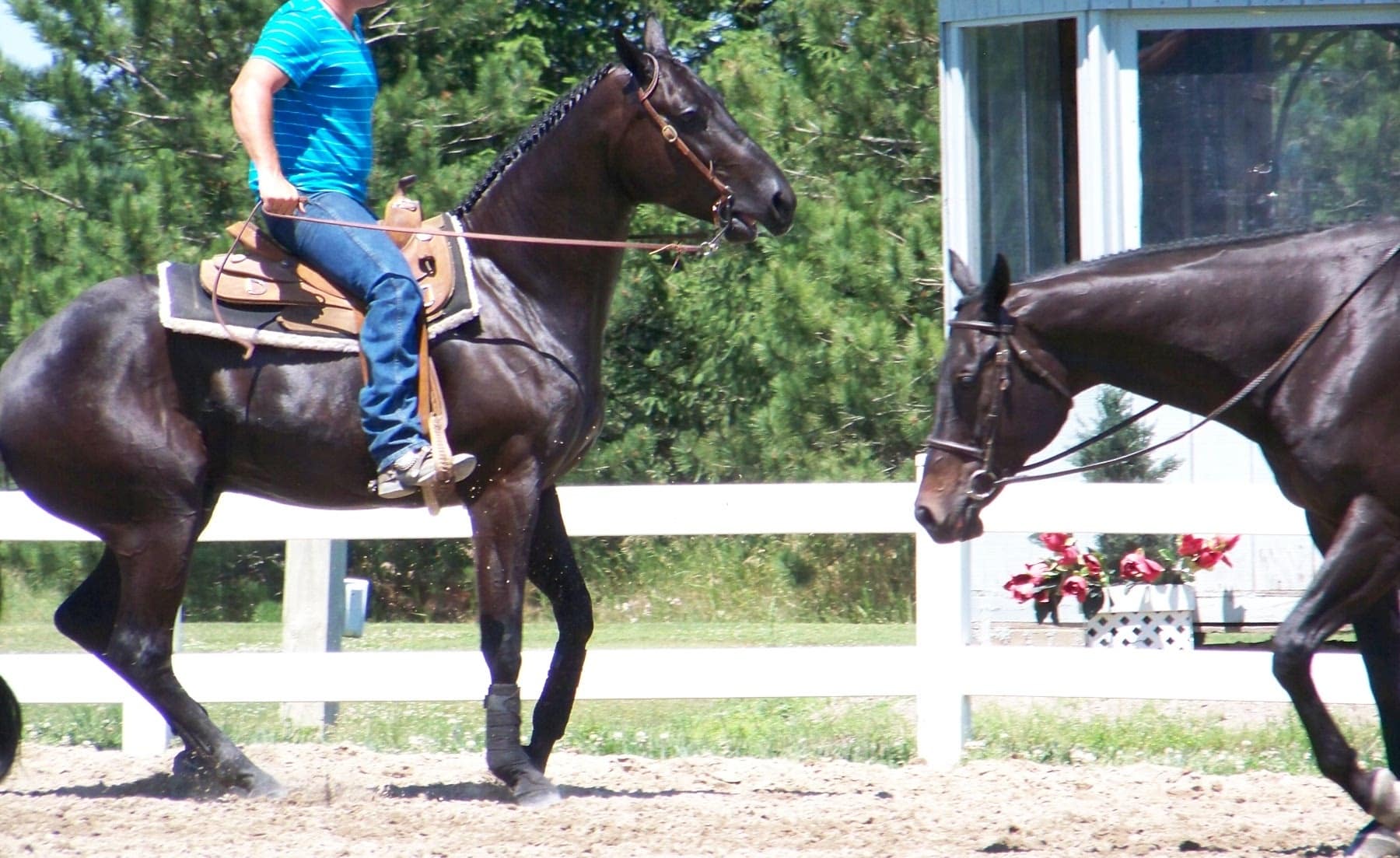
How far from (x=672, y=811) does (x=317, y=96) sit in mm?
2609

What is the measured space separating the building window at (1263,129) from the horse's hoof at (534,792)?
5.45 m

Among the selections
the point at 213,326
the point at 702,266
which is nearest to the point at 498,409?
the point at 213,326

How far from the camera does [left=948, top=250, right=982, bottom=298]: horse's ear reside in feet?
16.7

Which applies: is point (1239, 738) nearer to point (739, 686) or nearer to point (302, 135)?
point (739, 686)

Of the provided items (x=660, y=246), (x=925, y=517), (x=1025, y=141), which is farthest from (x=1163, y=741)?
(x=1025, y=141)

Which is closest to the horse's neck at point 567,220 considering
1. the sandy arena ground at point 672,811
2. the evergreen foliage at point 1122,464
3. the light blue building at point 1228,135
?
the sandy arena ground at point 672,811

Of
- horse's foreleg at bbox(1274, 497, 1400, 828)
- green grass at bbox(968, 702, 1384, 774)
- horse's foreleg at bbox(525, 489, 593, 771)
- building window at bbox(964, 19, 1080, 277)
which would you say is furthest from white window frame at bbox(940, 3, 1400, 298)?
horse's foreleg at bbox(1274, 497, 1400, 828)

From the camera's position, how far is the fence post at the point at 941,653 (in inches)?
247

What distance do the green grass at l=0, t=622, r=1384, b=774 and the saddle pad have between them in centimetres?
206

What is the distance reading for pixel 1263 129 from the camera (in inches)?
364

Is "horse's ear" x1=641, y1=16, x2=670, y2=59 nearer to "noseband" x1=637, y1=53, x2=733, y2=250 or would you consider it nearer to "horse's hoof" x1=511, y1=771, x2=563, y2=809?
"noseband" x1=637, y1=53, x2=733, y2=250

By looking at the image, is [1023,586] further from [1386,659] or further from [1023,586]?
[1386,659]

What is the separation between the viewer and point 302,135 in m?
5.36

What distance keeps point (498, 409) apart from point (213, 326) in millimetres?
978
